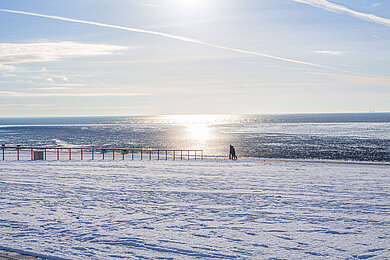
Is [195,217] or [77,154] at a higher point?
[195,217]

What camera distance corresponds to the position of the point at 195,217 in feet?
32.2

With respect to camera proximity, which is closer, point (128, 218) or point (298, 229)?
point (298, 229)

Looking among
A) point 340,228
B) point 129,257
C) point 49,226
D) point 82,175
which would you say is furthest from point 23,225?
point 82,175

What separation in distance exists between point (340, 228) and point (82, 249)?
19.0ft

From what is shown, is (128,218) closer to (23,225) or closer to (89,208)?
(89,208)

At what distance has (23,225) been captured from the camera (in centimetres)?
898

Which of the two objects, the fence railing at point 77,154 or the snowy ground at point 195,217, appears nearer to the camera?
the snowy ground at point 195,217

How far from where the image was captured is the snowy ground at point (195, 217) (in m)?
7.48

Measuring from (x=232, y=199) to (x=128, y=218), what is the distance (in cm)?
372

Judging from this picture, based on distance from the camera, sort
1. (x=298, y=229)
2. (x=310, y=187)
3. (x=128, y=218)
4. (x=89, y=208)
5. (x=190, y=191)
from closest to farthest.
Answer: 1. (x=298, y=229)
2. (x=128, y=218)
3. (x=89, y=208)
4. (x=190, y=191)
5. (x=310, y=187)

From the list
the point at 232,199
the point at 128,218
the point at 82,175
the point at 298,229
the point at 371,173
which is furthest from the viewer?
the point at 371,173

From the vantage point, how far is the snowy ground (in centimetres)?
748

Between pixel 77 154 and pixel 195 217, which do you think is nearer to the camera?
pixel 195 217

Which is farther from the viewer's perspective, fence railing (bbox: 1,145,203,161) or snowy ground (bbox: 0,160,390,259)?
fence railing (bbox: 1,145,203,161)
